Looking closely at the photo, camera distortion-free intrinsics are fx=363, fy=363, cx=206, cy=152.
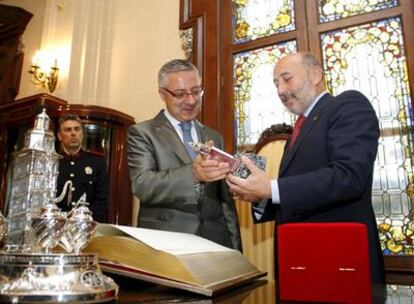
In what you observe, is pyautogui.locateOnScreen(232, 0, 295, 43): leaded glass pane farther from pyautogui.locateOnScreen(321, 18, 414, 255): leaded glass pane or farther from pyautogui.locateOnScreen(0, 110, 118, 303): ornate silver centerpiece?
pyautogui.locateOnScreen(0, 110, 118, 303): ornate silver centerpiece

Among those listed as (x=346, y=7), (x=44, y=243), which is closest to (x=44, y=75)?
(x=346, y=7)

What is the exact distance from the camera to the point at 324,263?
1.65 feet

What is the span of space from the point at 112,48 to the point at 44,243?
3.32 metres

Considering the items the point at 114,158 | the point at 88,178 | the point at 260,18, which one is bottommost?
the point at 88,178

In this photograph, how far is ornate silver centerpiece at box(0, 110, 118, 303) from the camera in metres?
0.32

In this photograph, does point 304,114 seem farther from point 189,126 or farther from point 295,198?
point 295,198

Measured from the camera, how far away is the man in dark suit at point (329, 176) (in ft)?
2.80

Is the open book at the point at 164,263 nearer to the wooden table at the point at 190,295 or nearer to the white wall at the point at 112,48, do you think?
the wooden table at the point at 190,295

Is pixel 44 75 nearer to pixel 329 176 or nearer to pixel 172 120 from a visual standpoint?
pixel 172 120

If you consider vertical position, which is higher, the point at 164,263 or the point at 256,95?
the point at 256,95

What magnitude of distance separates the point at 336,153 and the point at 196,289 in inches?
25.6

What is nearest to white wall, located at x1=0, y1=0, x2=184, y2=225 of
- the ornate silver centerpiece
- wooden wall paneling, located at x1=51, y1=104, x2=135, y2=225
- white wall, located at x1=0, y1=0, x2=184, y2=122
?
white wall, located at x1=0, y1=0, x2=184, y2=122

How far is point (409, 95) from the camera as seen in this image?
2.15 metres

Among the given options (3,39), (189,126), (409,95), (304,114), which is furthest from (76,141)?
(3,39)
